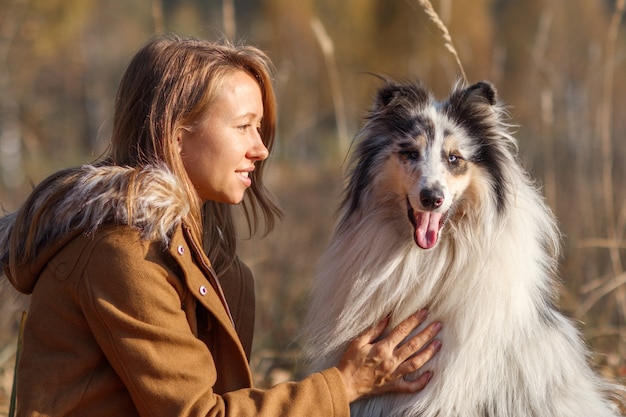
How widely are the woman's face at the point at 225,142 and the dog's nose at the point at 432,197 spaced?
0.68 meters

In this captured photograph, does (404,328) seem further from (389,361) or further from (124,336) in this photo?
(124,336)

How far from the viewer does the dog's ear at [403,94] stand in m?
3.13

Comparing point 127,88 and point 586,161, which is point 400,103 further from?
point 586,161

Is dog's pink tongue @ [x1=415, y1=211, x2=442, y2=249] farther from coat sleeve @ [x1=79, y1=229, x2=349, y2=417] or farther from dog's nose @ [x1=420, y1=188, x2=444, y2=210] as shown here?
coat sleeve @ [x1=79, y1=229, x2=349, y2=417]

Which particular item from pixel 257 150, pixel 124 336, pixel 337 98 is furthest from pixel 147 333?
pixel 337 98

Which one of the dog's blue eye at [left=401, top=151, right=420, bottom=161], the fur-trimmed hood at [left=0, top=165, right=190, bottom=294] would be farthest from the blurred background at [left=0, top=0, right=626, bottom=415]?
the fur-trimmed hood at [left=0, top=165, right=190, bottom=294]

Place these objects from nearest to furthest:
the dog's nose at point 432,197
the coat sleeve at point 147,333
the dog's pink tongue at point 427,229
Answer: the coat sleeve at point 147,333
the dog's nose at point 432,197
the dog's pink tongue at point 427,229

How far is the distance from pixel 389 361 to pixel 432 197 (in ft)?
2.16

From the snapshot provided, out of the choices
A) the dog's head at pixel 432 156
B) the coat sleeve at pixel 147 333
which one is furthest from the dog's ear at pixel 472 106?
the coat sleeve at pixel 147 333

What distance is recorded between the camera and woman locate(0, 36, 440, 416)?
239 centimetres

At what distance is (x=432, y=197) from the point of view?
2781 millimetres

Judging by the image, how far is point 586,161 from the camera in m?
7.37

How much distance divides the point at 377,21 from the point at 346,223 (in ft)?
57.3

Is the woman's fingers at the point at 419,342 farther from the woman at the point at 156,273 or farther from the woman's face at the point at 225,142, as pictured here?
the woman's face at the point at 225,142
